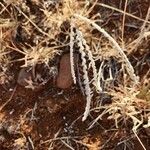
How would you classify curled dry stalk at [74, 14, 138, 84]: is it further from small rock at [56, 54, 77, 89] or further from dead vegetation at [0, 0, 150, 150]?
small rock at [56, 54, 77, 89]

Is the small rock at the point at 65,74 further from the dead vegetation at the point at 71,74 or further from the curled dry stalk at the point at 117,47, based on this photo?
the curled dry stalk at the point at 117,47

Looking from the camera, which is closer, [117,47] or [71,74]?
[117,47]

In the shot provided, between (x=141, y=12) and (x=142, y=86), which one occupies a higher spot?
(x=141, y=12)

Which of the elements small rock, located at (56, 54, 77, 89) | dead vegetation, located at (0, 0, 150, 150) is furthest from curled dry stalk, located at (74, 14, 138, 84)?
small rock, located at (56, 54, 77, 89)

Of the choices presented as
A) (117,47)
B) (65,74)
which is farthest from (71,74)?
(117,47)

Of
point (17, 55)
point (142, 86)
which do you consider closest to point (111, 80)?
point (142, 86)

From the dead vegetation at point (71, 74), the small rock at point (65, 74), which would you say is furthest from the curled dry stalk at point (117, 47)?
the small rock at point (65, 74)

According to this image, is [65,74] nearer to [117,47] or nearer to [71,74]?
[71,74]

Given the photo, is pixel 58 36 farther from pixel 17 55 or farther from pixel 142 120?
pixel 142 120
